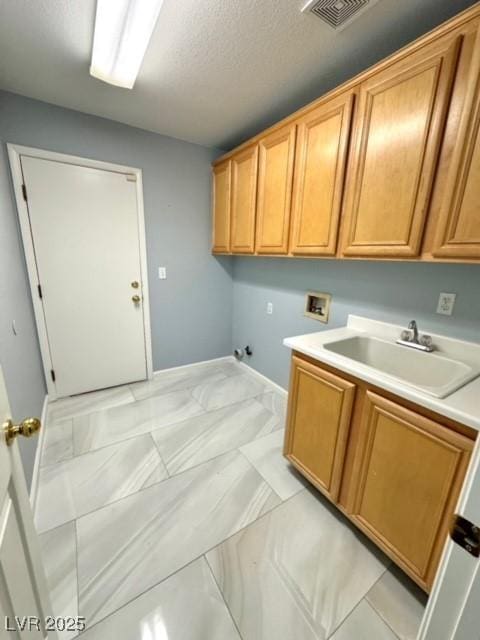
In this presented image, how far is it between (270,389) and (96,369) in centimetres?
176

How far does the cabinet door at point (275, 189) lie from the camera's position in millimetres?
1808

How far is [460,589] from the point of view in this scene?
1.84 feet

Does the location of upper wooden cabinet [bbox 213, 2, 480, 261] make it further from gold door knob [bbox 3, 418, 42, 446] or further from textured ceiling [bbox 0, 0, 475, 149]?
gold door knob [bbox 3, 418, 42, 446]

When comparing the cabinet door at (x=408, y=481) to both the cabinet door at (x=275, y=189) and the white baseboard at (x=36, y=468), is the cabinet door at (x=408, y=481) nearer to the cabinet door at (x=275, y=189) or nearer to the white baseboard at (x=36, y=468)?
the cabinet door at (x=275, y=189)

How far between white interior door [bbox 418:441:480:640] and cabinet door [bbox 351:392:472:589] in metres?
0.42

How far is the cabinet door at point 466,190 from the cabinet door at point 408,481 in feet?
2.34

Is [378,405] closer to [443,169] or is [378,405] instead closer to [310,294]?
[443,169]

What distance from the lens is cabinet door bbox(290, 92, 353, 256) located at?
145 cm

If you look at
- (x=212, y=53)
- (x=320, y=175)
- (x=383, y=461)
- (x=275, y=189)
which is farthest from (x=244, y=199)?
(x=383, y=461)

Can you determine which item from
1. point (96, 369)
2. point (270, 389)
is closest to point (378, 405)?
point (270, 389)

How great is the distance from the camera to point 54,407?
7.77 ft

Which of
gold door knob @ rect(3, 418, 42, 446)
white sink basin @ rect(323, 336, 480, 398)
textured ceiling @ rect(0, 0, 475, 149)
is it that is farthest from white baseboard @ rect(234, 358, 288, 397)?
textured ceiling @ rect(0, 0, 475, 149)

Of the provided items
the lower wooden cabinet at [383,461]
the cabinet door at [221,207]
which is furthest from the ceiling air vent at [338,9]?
the lower wooden cabinet at [383,461]

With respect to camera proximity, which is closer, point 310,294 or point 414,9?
point 414,9
